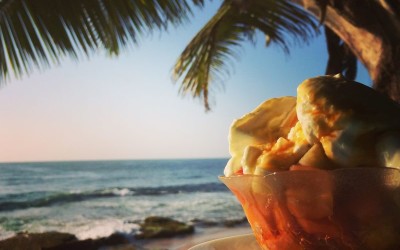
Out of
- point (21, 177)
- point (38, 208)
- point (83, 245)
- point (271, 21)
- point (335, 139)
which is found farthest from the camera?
point (21, 177)

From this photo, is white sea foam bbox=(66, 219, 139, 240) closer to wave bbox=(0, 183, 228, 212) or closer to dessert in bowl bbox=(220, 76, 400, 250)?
wave bbox=(0, 183, 228, 212)

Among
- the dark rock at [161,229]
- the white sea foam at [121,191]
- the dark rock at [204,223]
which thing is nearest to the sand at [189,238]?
the dark rock at [161,229]

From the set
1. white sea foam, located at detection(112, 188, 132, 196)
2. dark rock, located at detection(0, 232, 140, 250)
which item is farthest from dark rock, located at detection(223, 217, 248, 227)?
white sea foam, located at detection(112, 188, 132, 196)

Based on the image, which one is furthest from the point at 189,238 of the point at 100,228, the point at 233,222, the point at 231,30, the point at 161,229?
the point at 231,30

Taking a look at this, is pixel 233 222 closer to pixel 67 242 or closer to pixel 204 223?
pixel 204 223

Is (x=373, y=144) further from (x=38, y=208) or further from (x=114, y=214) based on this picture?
(x=38, y=208)

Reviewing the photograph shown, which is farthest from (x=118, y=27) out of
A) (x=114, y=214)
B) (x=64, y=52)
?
(x=114, y=214)
